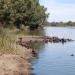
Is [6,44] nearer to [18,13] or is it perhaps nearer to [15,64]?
[15,64]

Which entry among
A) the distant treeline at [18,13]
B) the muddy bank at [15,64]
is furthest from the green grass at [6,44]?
the distant treeline at [18,13]

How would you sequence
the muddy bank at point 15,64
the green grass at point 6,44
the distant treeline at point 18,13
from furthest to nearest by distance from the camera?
1. the distant treeline at point 18,13
2. the green grass at point 6,44
3. the muddy bank at point 15,64

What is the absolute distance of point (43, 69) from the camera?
24047mm

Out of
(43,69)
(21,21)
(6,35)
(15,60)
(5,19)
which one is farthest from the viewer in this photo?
(21,21)

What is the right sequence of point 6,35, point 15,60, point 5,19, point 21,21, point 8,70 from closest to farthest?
point 8,70 → point 15,60 → point 6,35 → point 5,19 → point 21,21

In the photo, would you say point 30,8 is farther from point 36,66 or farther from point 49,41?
point 36,66

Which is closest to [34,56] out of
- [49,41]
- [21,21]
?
[49,41]

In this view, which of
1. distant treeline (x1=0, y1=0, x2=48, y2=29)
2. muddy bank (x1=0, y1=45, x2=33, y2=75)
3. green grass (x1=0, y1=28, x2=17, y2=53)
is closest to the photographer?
muddy bank (x1=0, y1=45, x2=33, y2=75)

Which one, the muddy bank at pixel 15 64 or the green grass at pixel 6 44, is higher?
the green grass at pixel 6 44

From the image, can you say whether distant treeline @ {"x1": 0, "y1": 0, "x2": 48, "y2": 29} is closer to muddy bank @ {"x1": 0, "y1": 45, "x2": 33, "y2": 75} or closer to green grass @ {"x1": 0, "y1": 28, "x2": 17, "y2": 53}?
green grass @ {"x1": 0, "y1": 28, "x2": 17, "y2": 53}

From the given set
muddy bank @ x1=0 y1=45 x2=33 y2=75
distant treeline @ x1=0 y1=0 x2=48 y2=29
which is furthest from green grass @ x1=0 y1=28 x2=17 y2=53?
distant treeline @ x1=0 y1=0 x2=48 y2=29

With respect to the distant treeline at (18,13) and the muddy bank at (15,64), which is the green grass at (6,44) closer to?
the muddy bank at (15,64)

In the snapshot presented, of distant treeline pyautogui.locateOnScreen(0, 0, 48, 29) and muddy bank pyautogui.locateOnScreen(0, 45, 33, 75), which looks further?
distant treeline pyautogui.locateOnScreen(0, 0, 48, 29)

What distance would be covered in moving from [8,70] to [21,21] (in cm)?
6430
